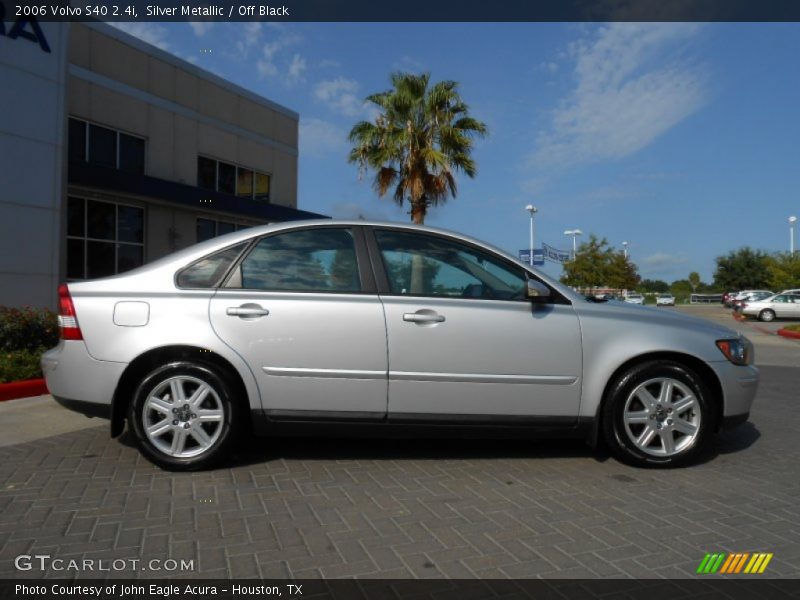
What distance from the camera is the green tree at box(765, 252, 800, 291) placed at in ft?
131

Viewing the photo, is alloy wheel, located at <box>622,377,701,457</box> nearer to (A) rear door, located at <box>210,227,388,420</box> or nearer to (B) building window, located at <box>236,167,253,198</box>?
(A) rear door, located at <box>210,227,388,420</box>

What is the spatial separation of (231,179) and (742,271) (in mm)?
64412

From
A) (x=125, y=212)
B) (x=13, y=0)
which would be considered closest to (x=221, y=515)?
(x=13, y=0)

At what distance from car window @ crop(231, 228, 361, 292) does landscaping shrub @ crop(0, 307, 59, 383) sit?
403 cm

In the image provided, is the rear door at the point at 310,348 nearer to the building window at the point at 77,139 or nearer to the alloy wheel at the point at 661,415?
the alloy wheel at the point at 661,415

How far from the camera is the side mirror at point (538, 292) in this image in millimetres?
4117

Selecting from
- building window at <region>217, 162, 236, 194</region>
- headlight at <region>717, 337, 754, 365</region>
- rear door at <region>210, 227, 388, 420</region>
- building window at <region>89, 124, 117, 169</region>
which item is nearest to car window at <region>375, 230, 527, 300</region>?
rear door at <region>210, 227, 388, 420</region>

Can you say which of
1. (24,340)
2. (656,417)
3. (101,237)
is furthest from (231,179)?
(656,417)

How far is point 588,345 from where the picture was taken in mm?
4141

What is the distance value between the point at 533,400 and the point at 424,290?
1028 mm

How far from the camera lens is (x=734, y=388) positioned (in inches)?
168

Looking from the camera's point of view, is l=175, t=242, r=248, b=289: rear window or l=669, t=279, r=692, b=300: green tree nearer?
l=175, t=242, r=248, b=289: rear window

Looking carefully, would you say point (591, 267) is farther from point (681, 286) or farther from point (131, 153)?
point (681, 286)

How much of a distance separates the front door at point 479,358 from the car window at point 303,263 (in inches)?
13.2
